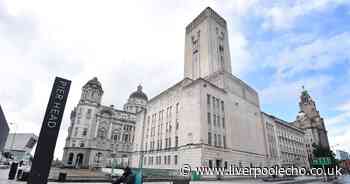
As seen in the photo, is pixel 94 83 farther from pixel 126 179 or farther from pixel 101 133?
pixel 126 179

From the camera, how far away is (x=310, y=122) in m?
105

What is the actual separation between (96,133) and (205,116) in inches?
1995

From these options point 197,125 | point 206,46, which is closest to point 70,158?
point 197,125

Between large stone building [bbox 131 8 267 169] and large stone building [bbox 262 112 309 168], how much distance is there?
7.56m

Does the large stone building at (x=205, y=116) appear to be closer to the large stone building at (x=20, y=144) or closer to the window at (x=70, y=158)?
the window at (x=70, y=158)

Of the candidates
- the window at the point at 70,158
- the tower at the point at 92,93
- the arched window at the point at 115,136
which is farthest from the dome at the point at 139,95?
the window at the point at 70,158

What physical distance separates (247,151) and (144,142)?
89.3 feet

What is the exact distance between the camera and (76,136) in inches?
2586

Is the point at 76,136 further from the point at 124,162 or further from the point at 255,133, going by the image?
the point at 255,133

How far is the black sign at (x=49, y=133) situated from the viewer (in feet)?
28.0

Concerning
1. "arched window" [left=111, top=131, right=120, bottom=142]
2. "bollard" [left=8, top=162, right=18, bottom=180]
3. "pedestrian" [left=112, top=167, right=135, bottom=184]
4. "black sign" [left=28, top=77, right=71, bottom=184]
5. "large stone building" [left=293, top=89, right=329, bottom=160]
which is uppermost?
"large stone building" [left=293, top=89, right=329, bottom=160]

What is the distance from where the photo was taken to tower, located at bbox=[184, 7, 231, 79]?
49156mm

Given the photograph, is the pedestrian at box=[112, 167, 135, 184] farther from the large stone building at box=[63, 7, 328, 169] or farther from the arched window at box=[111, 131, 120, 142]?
the arched window at box=[111, 131, 120, 142]

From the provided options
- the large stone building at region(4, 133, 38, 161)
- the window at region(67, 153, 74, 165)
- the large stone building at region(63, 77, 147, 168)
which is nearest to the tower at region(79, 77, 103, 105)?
the large stone building at region(63, 77, 147, 168)
